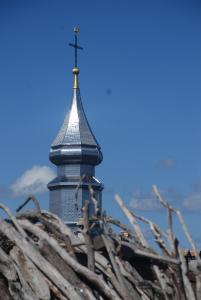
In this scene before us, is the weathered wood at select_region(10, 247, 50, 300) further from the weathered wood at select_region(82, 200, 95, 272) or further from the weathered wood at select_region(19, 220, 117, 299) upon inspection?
the weathered wood at select_region(82, 200, 95, 272)

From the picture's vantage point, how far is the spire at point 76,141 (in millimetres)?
135250

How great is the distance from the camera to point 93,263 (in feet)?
21.8

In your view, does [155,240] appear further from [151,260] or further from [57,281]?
[57,281]

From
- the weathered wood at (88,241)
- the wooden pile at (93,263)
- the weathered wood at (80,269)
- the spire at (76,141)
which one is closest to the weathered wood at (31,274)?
the wooden pile at (93,263)

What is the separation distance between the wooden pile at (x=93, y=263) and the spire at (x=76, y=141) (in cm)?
12723

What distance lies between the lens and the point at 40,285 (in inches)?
249

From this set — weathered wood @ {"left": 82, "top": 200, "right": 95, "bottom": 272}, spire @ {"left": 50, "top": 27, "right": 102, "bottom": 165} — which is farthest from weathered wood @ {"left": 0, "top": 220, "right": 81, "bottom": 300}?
spire @ {"left": 50, "top": 27, "right": 102, "bottom": 165}

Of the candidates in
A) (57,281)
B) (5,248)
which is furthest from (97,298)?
(5,248)

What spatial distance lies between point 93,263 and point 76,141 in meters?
131

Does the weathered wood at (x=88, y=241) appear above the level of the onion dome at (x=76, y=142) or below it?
below

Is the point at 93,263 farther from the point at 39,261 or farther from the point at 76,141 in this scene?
the point at 76,141

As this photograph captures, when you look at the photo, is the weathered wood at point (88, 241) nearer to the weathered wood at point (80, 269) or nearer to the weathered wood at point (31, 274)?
the weathered wood at point (80, 269)

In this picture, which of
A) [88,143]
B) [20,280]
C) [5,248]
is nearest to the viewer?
[20,280]

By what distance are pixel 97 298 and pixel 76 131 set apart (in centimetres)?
13097
